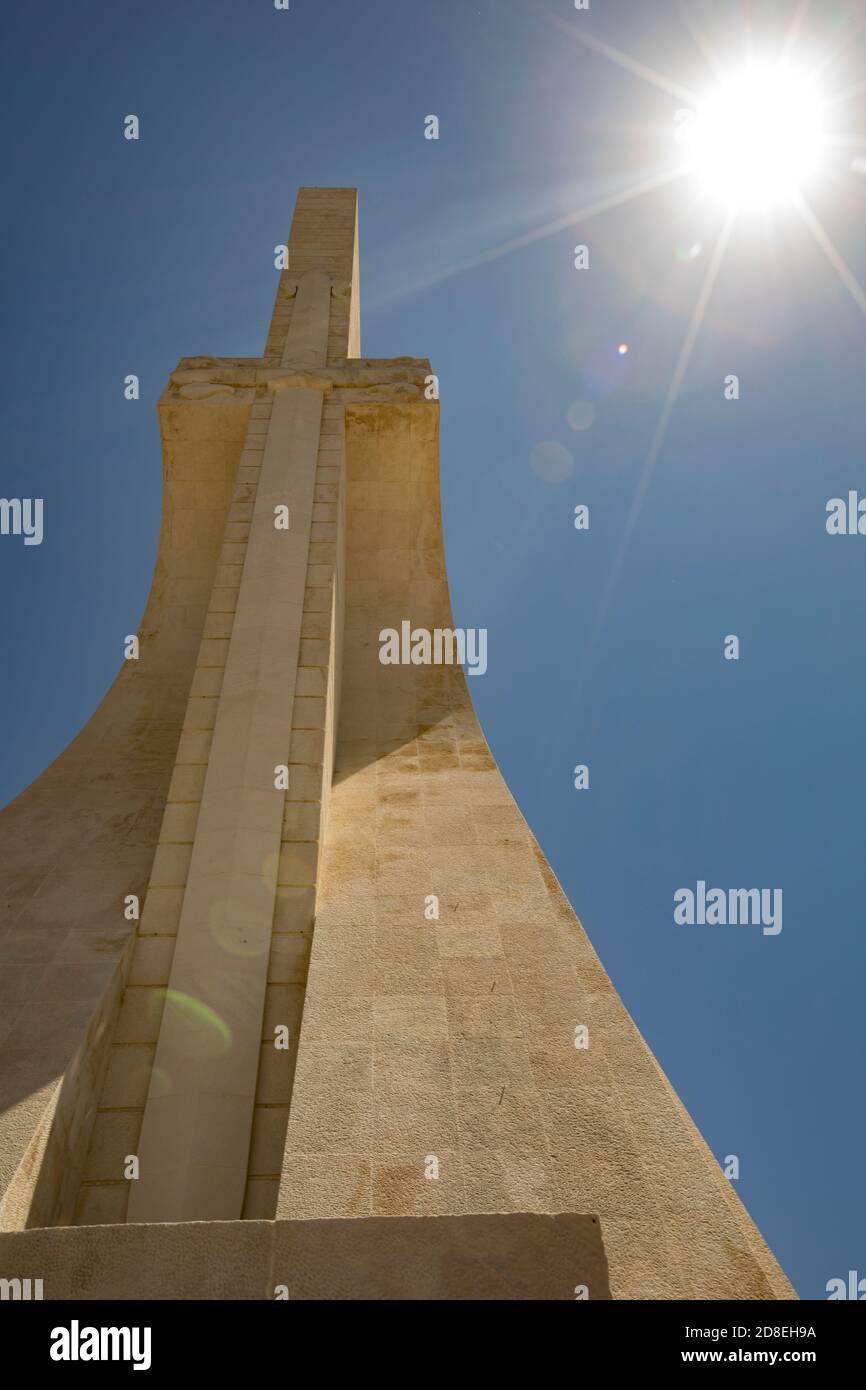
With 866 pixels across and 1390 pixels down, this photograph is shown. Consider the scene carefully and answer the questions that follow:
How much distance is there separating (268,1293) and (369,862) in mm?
4797

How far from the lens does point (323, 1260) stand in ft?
13.6

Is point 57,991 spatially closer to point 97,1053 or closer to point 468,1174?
point 97,1053

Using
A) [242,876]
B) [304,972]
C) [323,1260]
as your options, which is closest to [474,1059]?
[304,972]

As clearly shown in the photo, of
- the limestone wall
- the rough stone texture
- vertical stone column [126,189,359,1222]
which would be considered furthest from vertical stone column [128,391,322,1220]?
the rough stone texture

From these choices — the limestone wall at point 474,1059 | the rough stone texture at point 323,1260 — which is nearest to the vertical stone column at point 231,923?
the limestone wall at point 474,1059

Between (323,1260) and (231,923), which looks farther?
(231,923)

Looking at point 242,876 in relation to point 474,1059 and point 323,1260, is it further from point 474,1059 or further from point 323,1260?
point 323,1260

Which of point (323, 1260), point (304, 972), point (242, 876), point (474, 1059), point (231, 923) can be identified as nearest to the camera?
point (323, 1260)

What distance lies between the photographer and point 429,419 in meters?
12.7

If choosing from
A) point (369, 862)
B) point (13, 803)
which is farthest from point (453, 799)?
point (13, 803)

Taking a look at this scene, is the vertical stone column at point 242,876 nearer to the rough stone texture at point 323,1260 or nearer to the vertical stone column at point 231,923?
the vertical stone column at point 231,923

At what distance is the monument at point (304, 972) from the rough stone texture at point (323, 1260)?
0.05 ft

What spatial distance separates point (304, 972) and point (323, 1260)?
11.1ft

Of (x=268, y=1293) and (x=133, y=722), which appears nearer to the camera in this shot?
(x=268, y=1293)
